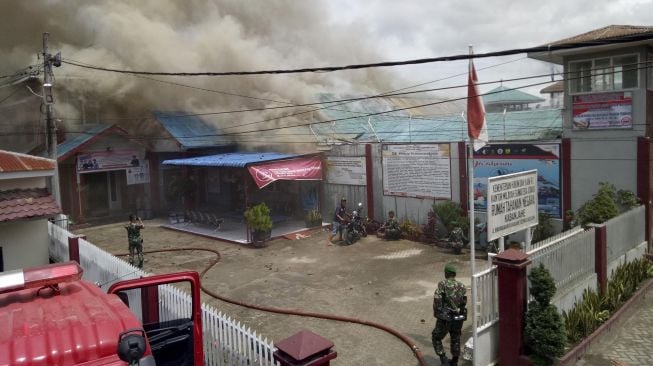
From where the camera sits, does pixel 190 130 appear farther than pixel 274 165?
Yes

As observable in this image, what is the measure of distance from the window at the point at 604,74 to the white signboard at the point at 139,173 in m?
17.7

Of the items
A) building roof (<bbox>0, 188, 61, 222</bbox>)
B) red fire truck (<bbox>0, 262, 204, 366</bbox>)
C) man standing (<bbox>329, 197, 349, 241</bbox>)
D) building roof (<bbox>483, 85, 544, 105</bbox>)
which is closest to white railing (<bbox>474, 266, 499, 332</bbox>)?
red fire truck (<bbox>0, 262, 204, 366</bbox>)

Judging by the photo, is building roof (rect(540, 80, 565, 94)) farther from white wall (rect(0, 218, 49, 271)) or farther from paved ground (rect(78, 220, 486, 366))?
white wall (rect(0, 218, 49, 271))

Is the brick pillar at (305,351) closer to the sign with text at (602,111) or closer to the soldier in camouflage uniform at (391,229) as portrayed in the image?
the sign with text at (602,111)

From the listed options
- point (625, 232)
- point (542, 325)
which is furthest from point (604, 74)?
point (542, 325)

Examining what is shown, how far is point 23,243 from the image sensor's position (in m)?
9.84

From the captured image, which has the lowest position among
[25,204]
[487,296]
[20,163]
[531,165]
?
[487,296]

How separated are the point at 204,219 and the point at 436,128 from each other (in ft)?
31.9

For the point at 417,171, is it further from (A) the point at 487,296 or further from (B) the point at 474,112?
(A) the point at 487,296

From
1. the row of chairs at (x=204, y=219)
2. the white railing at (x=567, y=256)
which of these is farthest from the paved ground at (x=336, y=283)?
the white railing at (x=567, y=256)

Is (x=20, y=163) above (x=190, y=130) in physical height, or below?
below

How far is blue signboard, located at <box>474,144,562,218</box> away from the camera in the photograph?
13055mm

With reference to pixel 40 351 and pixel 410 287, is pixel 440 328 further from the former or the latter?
pixel 40 351

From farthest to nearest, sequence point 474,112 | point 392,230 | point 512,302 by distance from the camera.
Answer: point 392,230 → point 474,112 → point 512,302
